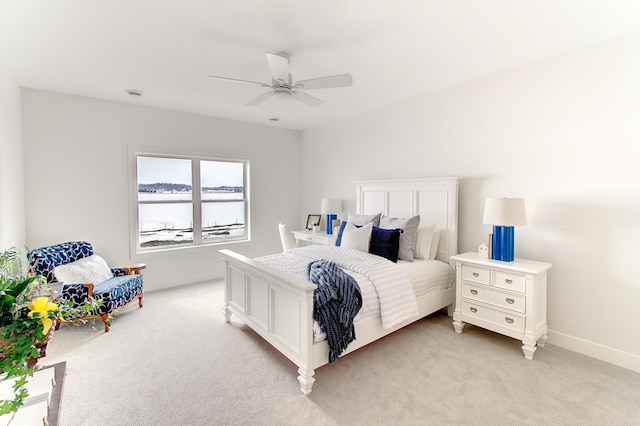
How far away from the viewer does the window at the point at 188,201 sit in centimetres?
450

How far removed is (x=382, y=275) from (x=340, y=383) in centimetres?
94

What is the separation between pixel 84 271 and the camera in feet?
10.7

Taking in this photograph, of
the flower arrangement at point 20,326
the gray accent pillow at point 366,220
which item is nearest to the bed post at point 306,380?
the flower arrangement at point 20,326

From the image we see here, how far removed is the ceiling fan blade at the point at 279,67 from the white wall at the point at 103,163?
265 centimetres

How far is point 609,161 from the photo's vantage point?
2.50 m

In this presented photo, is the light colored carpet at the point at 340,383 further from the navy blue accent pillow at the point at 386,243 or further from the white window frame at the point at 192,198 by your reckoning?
the white window frame at the point at 192,198

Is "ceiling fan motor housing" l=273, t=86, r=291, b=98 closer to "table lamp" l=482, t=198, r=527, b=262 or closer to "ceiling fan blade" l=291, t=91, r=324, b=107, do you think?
"ceiling fan blade" l=291, t=91, r=324, b=107

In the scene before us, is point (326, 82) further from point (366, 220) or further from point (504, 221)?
point (504, 221)

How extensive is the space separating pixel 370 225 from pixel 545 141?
1.84 m

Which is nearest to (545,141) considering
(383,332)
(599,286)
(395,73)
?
(599,286)

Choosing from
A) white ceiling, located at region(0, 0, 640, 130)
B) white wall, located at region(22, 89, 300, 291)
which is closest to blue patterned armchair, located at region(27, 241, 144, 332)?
white wall, located at region(22, 89, 300, 291)

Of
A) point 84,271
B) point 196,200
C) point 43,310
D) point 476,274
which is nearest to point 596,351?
point 476,274

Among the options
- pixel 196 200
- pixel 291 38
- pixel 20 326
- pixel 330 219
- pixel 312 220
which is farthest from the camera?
pixel 312 220

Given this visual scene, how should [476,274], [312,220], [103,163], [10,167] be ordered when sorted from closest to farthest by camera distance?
[476,274] < [10,167] < [103,163] < [312,220]
